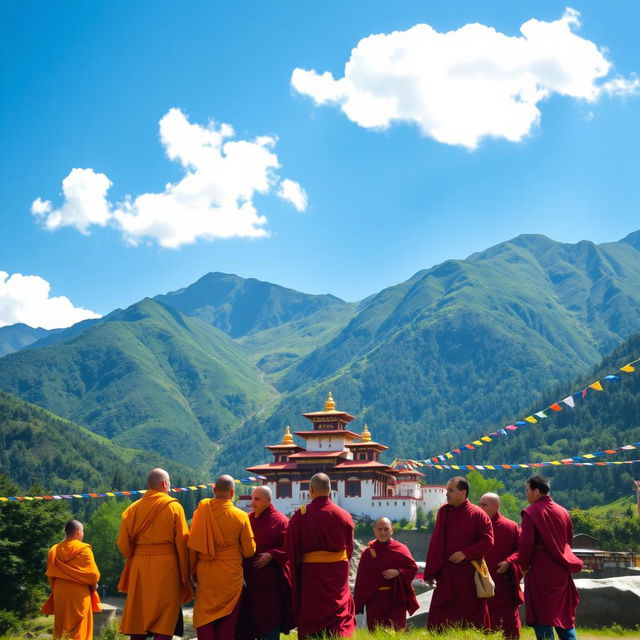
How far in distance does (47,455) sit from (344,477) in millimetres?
104099

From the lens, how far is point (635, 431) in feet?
409

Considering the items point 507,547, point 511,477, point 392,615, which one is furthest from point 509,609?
point 511,477

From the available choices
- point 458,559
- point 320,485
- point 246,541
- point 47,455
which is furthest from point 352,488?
point 47,455

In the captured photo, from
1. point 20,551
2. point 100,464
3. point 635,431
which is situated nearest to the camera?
point 20,551

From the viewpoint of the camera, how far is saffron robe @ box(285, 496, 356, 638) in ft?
37.4

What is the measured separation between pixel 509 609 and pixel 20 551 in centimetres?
2978

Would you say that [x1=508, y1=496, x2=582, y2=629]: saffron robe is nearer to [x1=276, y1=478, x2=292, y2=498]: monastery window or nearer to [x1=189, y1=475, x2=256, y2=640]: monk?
[x1=189, y1=475, x2=256, y2=640]: monk

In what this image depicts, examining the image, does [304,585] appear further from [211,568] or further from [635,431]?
[635,431]

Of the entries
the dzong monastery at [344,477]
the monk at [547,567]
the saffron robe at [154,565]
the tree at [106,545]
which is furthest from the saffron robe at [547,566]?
the dzong monastery at [344,477]

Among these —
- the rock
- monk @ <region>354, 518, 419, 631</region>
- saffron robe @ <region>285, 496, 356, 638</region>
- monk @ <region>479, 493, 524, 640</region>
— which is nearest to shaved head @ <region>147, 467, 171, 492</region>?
saffron robe @ <region>285, 496, 356, 638</region>

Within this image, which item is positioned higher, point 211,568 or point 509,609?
point 211,568

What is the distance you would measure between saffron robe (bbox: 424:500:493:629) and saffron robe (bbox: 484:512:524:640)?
3.13 ft

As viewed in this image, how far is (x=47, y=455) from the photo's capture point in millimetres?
156750

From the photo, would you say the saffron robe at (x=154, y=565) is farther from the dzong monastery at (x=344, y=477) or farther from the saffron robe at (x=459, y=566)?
the dzong monastery at (x=344, y=477)
